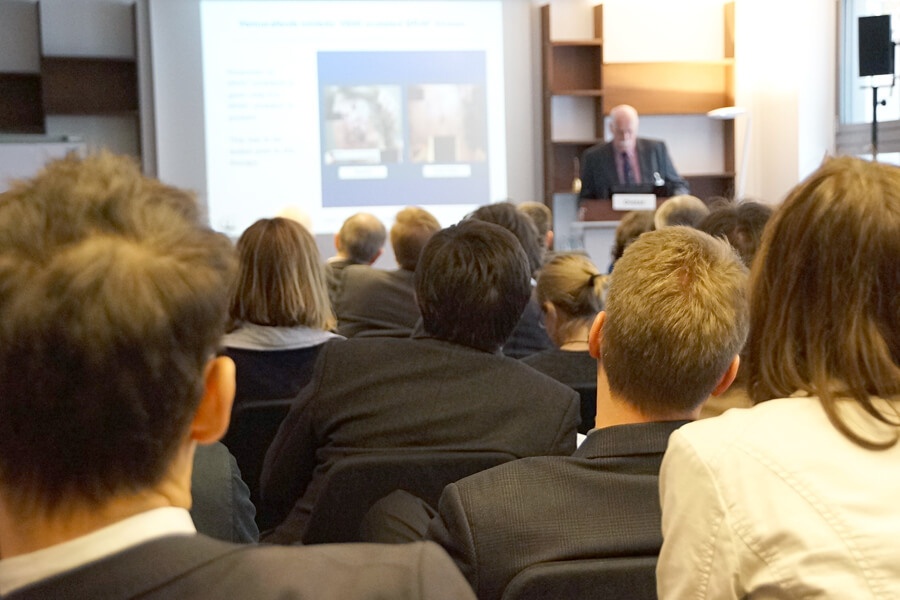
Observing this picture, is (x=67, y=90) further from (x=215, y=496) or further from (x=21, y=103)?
(x=215, y=496)

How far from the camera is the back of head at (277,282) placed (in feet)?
9.59

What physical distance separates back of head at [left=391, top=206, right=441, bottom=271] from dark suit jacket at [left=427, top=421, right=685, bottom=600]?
9.06ft

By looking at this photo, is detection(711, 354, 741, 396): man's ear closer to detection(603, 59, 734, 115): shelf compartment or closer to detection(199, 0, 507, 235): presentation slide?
detection(199, 0, 507, 235): presentation slide

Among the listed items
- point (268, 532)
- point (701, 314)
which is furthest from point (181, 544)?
point (268, 532)

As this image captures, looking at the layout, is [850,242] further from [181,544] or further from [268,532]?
[268,532]

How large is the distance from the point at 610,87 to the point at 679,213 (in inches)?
198

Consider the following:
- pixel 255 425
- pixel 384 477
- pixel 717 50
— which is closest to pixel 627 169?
pixel 717 50

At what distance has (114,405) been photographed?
72 cm

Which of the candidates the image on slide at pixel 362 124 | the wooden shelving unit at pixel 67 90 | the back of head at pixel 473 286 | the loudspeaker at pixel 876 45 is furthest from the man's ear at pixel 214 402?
the loudspeaker at pixel 876 45

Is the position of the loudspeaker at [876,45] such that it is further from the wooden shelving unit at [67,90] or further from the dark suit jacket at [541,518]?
the dark suit jacket at [541,518]

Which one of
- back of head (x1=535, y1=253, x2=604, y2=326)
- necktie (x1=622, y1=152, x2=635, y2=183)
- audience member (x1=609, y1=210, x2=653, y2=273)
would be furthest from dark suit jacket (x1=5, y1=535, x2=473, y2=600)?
necktie (x1=622, y1=152, x2=635, y2=183)

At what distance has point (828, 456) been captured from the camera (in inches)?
41.5

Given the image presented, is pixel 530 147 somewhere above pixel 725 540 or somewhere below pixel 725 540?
above

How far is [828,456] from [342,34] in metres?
7.24
